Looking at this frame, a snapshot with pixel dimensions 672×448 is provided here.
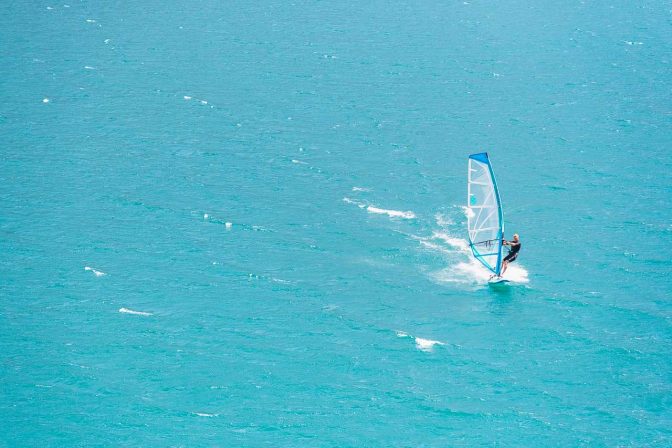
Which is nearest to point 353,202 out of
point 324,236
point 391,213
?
point 391,213

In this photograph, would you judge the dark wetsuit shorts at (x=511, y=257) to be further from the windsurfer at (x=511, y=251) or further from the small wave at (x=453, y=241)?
the small wave at (x=453, y=241)

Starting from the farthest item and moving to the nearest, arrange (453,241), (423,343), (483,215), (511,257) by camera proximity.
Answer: (453,241) → (483,215) → (511,257) → (423,343)

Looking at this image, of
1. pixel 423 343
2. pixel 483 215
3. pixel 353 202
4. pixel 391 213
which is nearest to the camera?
pixel 423 343

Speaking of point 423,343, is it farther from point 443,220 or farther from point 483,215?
point 443,220

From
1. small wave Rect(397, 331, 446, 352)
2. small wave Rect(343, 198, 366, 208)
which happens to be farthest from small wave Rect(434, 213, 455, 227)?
small wave Rect(397, 331, 446, 352)

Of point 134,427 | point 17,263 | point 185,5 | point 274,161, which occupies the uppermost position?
point 185,5

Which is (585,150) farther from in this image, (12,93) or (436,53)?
(12,93)

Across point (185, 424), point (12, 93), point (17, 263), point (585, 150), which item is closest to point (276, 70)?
point (12, 93)
